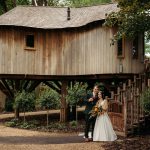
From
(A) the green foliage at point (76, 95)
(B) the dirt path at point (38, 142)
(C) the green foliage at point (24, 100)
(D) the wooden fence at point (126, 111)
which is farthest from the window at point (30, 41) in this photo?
(D) the wooden fence at point (126, 111)

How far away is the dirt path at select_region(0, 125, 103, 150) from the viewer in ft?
57.3

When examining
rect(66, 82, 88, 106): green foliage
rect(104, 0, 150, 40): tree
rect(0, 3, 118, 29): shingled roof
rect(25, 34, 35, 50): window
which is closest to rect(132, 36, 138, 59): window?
rect(0, 3, 118, 29): shingled roof

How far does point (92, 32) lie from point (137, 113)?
783cm

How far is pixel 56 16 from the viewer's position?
3041cm

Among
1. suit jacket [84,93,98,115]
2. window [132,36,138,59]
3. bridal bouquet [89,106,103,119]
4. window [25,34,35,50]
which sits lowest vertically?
bridal bouquet [89,106,103,119]

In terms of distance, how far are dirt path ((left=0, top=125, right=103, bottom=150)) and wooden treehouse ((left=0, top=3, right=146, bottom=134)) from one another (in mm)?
5151

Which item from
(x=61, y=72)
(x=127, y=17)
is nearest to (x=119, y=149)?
(x=127, y=17)

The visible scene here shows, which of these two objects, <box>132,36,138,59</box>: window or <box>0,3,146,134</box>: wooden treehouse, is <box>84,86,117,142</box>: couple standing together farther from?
<box>132,36,138,59</box>: window

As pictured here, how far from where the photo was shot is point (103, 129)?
19141mm

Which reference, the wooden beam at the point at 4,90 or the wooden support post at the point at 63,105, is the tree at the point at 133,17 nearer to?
the wooden support post at the point at 63,105

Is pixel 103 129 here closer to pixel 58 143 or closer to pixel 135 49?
pixel 58 143

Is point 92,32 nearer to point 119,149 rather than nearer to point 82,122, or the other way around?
point 82,122

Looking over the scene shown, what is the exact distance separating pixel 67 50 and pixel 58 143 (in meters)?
10.1

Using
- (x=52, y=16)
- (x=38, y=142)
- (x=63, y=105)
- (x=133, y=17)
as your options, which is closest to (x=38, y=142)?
(x=38, y=142)
